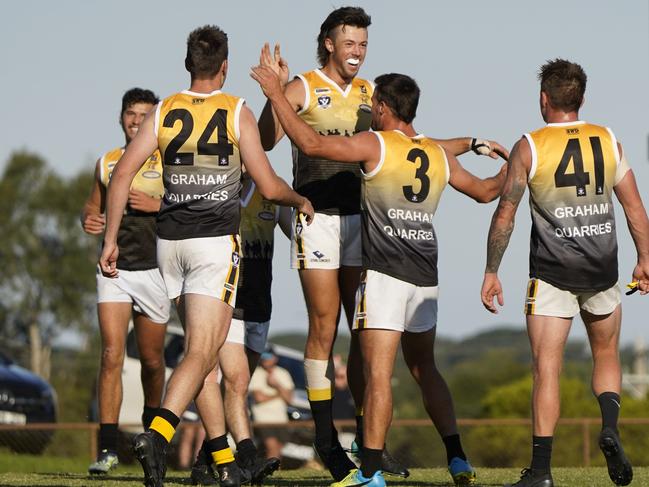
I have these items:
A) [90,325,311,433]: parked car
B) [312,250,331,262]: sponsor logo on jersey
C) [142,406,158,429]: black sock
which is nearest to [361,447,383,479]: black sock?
[312,250,331,262]: sponsor logo on jersey

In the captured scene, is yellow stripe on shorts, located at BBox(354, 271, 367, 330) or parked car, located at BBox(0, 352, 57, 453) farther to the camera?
parked car, located at BBox(0, 352, 57, 453)

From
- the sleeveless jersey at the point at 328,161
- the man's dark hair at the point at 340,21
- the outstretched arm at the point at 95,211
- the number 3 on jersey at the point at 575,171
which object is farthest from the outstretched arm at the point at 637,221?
the outstretched arm at the point at 95,211

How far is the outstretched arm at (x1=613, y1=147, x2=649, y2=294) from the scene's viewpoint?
857 centimetres

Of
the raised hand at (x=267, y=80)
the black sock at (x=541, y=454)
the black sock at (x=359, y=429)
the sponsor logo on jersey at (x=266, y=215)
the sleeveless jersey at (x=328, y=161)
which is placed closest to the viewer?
the black sock at (x=541, y=454)

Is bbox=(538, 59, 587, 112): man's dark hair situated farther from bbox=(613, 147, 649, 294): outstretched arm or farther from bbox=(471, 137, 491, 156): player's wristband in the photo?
bbox=(471, 137, 491, 156): player's wristband

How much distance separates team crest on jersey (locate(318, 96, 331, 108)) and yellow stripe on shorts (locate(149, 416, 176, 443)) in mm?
2737

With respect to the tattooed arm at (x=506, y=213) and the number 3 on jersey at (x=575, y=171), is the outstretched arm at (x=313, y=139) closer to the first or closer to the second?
the tattooed arm at (x=506, y=213)

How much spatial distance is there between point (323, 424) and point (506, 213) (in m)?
2.18

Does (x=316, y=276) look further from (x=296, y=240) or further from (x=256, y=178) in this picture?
(x=256, y=178)

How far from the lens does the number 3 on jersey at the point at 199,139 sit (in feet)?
27.7

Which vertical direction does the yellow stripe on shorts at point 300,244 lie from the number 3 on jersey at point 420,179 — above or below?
below

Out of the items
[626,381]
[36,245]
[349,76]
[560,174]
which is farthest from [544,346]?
[626,381]

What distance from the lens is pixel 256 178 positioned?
27.8 feet

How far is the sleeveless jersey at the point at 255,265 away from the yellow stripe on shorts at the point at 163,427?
7.61 ft
